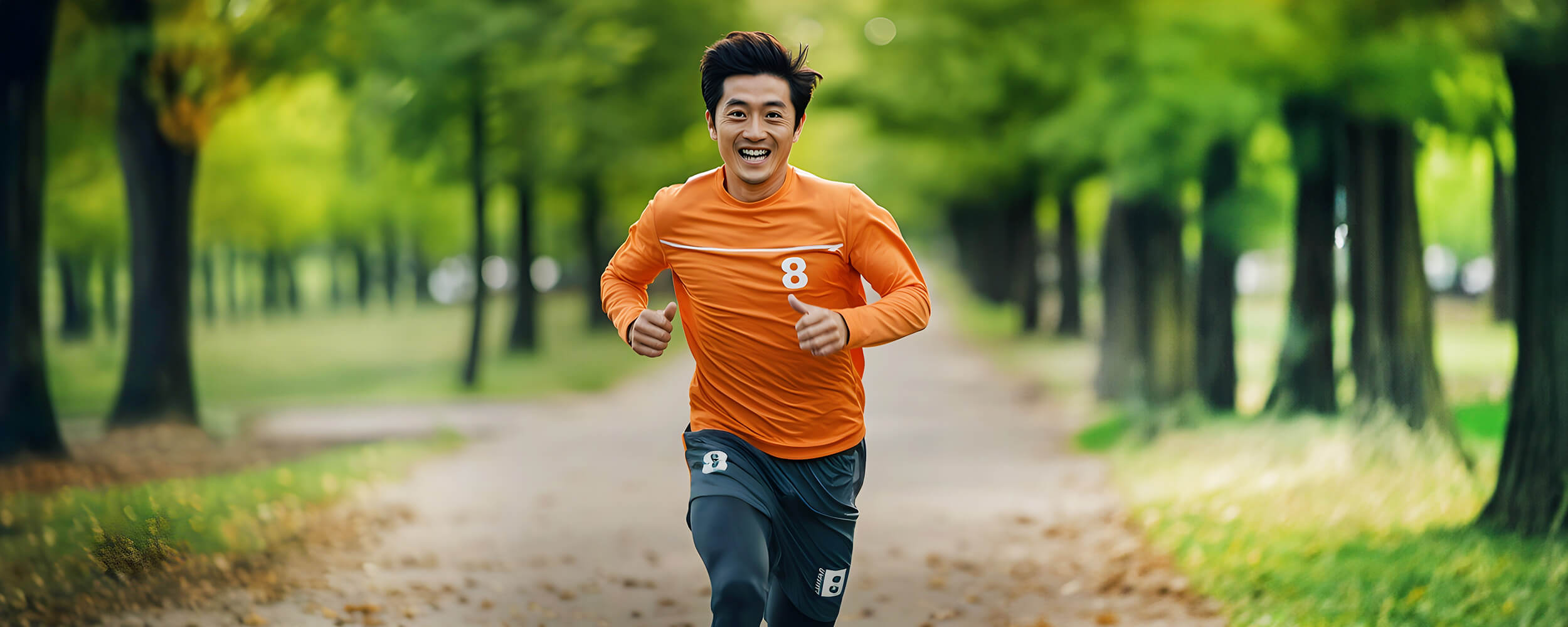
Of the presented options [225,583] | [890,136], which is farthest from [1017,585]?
[890,136]

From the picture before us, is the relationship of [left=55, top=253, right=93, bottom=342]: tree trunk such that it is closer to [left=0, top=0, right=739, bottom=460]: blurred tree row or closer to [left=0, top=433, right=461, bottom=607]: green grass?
[left=0, top=0, right=739, bottom=460]: blurred tree row

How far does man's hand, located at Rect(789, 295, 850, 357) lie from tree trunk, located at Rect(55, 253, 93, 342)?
35571 mm

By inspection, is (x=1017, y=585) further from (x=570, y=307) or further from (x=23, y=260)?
(x=570, y=307)

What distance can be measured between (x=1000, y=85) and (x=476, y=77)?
6739 millimetres

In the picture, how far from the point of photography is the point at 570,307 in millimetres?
50875

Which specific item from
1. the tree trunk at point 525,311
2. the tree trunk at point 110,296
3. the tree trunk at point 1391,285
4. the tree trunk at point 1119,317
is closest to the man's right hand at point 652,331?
the tree trunk at point 1391,285

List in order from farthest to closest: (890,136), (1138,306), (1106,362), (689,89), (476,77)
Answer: (689,89) → (890,136) → (476,77) → (1106,362) → (1138,306)

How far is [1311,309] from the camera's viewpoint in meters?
11.2

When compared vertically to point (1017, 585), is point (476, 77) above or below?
above

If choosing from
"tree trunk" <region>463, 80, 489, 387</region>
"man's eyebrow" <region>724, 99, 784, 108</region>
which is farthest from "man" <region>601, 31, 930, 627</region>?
"tree trunk" <region>463, 80, 489, 387</region>

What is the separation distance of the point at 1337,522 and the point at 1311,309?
3.79 m

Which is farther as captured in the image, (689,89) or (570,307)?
(570,307)

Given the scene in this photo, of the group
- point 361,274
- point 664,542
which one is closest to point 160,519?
point 664,542

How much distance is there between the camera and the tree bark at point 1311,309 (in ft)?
36.3
